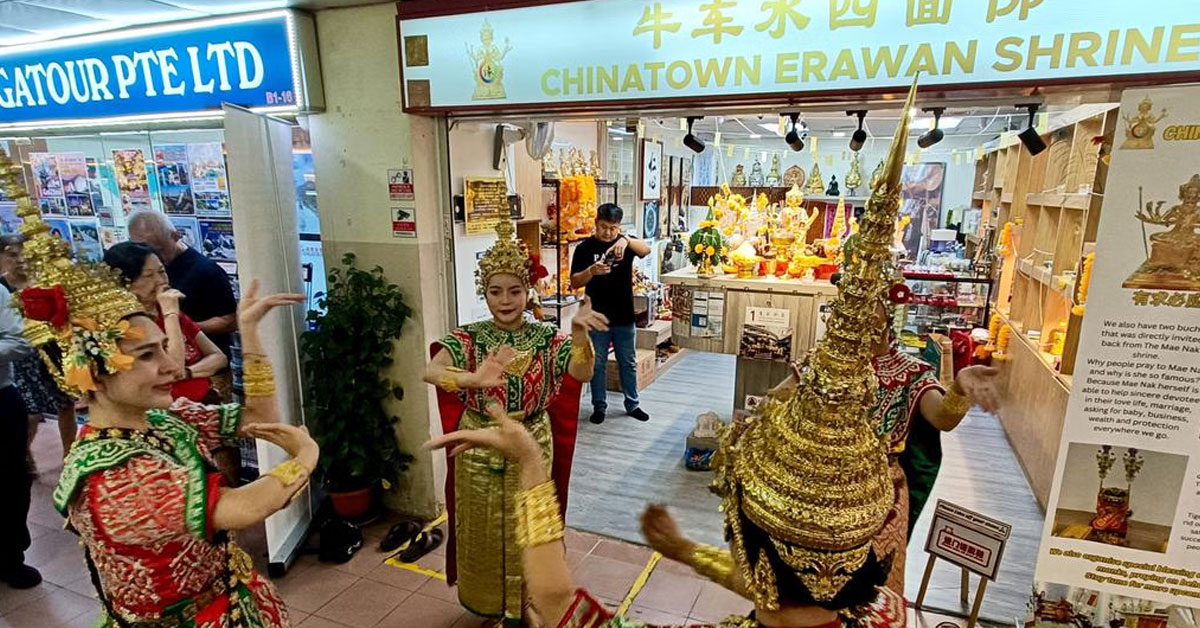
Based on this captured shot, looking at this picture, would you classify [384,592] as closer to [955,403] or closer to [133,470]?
[133,470]

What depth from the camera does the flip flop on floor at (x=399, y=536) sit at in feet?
9.76

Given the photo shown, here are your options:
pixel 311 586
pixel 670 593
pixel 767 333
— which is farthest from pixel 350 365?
pixel 767 333

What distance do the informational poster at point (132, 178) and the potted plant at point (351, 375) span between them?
1549 millimetres

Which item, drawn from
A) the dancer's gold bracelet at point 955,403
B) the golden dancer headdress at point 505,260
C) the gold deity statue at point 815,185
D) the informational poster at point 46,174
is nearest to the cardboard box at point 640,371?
the golden dancer headdress at point 505,260

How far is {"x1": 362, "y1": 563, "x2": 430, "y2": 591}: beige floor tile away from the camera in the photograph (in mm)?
2717

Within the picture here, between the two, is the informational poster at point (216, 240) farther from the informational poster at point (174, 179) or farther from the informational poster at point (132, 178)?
the informational poster at point (132, 178)

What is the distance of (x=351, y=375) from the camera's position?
2.93 meters

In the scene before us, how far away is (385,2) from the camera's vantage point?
8.82 feet

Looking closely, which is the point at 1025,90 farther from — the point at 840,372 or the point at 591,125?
the point at 591,125

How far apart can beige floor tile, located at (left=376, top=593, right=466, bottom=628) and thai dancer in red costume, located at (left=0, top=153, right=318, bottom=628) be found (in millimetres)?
1089

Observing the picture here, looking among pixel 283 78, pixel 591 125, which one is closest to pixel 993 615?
pixel 283 78

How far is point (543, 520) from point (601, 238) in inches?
125

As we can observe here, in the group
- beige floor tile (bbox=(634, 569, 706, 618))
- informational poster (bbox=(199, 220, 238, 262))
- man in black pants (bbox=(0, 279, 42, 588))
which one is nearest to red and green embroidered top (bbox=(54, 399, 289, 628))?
beige floor tile (bbox=(634, 569, 706, 618))

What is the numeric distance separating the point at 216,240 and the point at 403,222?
1.36 meters
